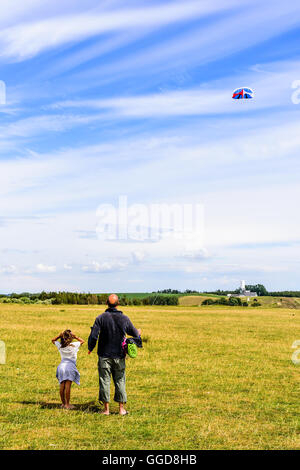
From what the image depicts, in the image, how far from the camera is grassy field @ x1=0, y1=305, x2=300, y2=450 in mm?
10492

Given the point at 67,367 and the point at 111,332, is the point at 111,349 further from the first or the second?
the point at 67,367

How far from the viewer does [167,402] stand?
47.4ft

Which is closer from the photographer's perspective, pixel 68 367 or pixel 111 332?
pixel 111 332

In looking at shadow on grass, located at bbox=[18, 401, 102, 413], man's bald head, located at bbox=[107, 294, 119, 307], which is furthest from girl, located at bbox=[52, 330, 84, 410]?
man's bald head, located at bbox=[107, 294, 119, 307]

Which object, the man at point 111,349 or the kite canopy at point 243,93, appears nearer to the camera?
the man at point 111,349

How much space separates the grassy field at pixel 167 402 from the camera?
413 inches

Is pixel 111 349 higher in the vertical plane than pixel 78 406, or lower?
higher

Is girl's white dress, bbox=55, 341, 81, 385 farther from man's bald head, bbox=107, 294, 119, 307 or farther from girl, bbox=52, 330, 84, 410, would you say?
man's bald head, bbox=107, 294, 119, 307

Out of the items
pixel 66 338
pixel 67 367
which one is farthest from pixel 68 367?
pixel 66 338

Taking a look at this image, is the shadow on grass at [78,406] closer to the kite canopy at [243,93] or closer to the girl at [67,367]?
the girl at [67,367]

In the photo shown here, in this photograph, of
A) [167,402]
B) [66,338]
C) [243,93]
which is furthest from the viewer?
[243,93]

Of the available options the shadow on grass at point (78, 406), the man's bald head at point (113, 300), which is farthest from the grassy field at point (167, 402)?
the man's bald head at point (113, 300)
